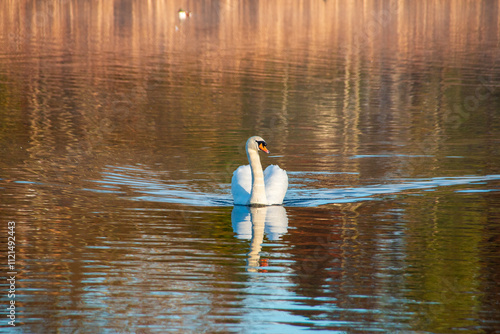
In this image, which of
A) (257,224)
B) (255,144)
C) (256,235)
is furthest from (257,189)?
(256,235)

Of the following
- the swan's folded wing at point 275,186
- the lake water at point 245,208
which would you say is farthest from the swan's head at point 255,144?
the lake water at point 245,208

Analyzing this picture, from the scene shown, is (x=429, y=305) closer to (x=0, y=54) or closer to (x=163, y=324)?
(x=163, y=324)

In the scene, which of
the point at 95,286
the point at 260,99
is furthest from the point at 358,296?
the point at 260,99

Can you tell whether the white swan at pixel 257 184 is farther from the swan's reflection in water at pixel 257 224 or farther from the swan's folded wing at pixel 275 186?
the swan's reflection in water at pixel 257 224

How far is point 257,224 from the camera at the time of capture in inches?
522

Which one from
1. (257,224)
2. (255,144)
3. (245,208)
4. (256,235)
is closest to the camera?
(256,235)

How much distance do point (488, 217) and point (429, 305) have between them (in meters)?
5.00

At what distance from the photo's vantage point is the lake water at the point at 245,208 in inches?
353

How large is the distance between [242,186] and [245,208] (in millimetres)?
506

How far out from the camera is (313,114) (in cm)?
2722

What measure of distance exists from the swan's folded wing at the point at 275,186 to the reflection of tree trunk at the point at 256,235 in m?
0.30

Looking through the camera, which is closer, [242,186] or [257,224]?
[257,224]

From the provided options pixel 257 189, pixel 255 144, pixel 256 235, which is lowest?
pixel 256 235

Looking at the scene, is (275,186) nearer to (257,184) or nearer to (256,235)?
(257,184)
